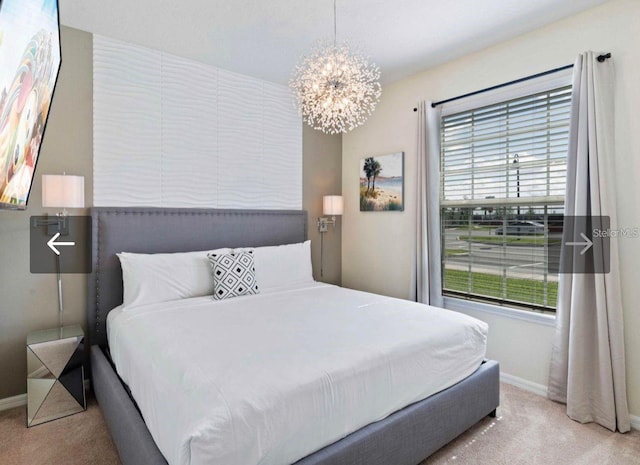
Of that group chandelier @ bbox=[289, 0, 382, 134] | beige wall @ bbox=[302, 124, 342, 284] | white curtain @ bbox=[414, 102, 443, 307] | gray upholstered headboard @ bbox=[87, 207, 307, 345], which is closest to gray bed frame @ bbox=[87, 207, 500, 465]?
gray upholstered headboard @ bbox=[87, 207, 307, 345]

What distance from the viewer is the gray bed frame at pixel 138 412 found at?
1.57 metres

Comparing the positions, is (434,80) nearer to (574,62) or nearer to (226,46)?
(574,62)

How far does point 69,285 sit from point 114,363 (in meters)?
0.88

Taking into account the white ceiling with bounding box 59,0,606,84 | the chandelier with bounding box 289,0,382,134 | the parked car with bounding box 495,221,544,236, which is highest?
the white ceiling with bounding box 59,0,606,84

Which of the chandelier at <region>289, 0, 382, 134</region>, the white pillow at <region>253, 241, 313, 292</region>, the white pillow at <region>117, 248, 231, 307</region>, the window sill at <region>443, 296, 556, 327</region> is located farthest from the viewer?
the white pillow at <region>253, 241, 313, 292</region>

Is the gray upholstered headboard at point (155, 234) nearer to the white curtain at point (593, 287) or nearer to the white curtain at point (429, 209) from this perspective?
the white curtain at point (429, 209)

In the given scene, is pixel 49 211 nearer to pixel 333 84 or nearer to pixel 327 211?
pixel 333 84

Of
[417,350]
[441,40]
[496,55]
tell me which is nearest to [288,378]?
[417,350]

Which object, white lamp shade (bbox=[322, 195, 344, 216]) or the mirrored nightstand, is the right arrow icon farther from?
the mirrored nightstand

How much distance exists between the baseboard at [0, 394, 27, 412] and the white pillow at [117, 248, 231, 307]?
98 cm

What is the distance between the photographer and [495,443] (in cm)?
209

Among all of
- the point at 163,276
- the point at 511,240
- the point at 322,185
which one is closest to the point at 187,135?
the point at 163,276

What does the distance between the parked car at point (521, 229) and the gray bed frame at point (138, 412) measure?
1.12 metres

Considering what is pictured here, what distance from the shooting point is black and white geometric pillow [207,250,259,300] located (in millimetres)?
2789
